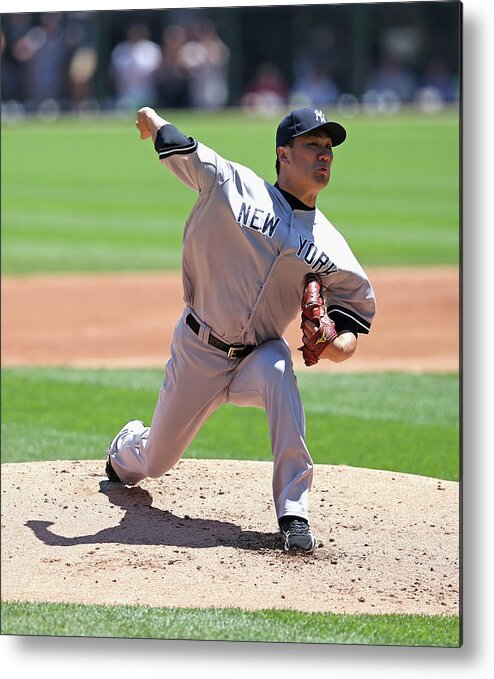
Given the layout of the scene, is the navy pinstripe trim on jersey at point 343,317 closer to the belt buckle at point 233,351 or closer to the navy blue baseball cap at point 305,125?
the belt buckle at point 233,351

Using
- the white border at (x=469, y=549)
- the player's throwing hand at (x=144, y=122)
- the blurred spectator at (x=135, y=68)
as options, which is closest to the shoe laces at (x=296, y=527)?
the white border at (x=469, y=549)

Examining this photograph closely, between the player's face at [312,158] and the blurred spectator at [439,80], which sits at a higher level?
the player's face at [312,158]

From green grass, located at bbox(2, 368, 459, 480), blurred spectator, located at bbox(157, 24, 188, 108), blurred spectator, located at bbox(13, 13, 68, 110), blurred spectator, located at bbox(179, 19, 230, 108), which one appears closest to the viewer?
green grass, located at bbox(2, 368, 459, 480)

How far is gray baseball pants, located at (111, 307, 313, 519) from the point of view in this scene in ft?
12.1

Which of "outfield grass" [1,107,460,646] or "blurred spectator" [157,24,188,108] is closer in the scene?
"outfield grass" [1,107,460,646]

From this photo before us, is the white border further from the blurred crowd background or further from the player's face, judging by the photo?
the blurred crowd background

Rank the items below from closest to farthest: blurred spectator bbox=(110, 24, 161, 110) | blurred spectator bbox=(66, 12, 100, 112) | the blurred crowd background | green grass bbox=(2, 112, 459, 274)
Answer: the blurred crowd background < blurred spectator bbox=(66, 12, 100, 112) < green grass bbox=(2, 112, 459, 274) < blurred spectator bbox=(110, 24, 161, 110)

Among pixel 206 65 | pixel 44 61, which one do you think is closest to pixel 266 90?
pixel 206 65

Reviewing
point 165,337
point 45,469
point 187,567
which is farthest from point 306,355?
point 165,337

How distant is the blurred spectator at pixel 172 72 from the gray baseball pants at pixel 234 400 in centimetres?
815

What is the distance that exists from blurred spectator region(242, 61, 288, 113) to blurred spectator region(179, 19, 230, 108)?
44cm

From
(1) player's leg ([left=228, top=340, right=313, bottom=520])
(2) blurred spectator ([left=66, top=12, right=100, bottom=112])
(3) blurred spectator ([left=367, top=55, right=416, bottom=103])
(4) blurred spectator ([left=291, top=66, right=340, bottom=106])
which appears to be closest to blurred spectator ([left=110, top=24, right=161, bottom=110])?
(2) blurred spectator ([left=66, top=12, right=100, bottom=112])

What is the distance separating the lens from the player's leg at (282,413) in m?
3.67

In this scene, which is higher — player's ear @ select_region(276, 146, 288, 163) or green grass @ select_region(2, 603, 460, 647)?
player's ear @ select_region(276, 146, 288, 163)
